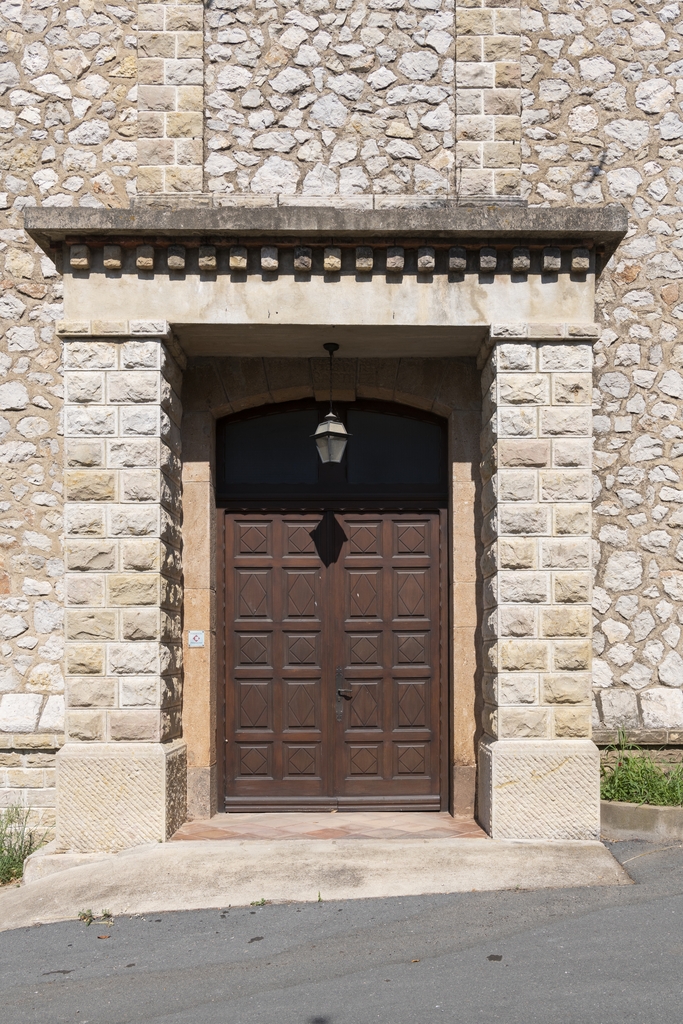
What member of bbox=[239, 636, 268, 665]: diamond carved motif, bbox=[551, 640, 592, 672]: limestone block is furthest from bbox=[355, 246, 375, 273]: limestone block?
bbox=[239, 636, 268, 665]: diamond carved motif

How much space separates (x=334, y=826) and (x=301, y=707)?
1042 mm

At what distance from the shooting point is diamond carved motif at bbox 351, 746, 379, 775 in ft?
26.2

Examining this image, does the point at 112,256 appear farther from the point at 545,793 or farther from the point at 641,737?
the point at 641,737

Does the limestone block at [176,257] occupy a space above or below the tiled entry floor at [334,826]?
above

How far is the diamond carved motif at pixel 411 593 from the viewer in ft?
26.3

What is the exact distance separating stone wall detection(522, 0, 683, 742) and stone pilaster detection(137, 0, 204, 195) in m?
2.72

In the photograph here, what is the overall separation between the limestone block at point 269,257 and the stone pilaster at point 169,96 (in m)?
1.16

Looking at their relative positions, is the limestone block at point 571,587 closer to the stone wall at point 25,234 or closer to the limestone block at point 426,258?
the limestone block at point 426,258

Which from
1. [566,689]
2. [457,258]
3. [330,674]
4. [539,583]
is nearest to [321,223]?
[457,258]

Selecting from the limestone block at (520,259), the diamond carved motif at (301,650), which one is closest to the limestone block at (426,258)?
the limestone block at (520,259)

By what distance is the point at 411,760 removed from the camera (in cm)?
798

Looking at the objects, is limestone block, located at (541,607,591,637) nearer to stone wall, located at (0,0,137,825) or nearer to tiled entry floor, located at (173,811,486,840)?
tiled entry floor, located at (173,811,486,840)

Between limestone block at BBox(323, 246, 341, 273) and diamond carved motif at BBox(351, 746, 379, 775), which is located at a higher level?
limestone block at BBox(323, 246, 341, 273)

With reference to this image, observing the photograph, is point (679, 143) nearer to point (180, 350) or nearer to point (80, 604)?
point (180, 350)
